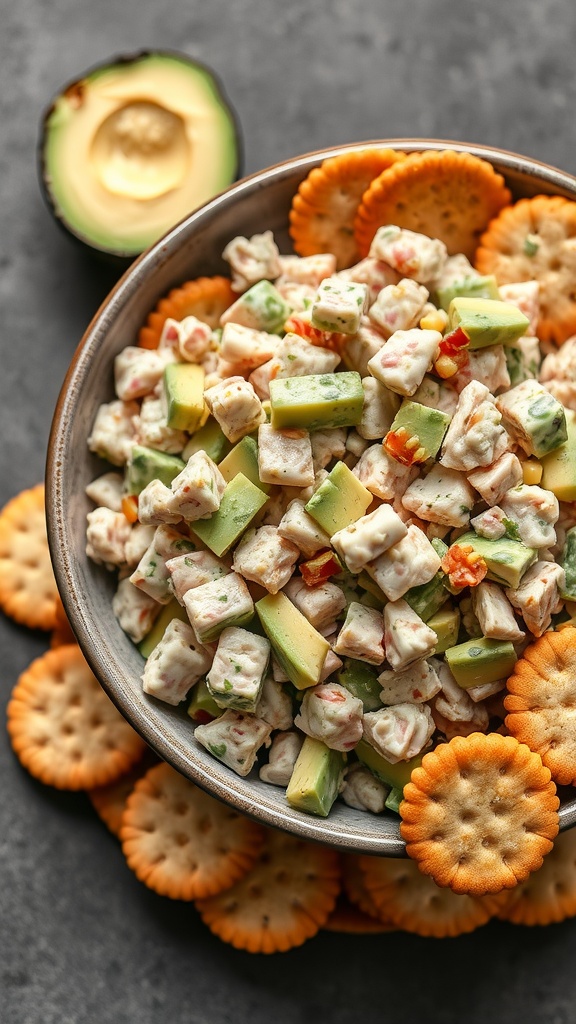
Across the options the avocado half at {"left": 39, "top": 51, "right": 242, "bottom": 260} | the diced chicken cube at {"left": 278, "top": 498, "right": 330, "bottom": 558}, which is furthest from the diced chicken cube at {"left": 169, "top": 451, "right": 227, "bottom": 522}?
the avocado half at {"left": 39, "top": 51, "right": 242, "bottom": 260}

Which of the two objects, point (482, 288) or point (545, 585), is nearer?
point (545, 585)

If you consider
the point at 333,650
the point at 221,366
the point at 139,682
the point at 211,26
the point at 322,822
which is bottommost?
the point at 322,822

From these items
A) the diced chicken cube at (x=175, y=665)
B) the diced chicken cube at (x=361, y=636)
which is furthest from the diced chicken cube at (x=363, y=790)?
the diced chicken cube at (x=175, y=665)

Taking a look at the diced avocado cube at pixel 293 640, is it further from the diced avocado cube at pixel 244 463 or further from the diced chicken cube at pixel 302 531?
the diced avocado cube at pixel 244 463

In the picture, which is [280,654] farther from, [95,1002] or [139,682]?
[95,1002]

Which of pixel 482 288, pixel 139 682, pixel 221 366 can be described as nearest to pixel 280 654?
pixel 139 682

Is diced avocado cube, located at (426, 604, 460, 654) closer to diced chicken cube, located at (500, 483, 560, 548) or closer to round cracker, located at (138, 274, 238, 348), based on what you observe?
diced chicken cube, located at (500, 483, 560, 548)

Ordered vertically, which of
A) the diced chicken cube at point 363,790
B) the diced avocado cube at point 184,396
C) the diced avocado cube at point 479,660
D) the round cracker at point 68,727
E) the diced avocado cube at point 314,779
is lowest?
the round cracker at point 68,727
